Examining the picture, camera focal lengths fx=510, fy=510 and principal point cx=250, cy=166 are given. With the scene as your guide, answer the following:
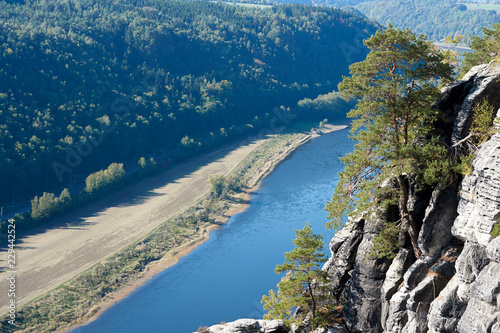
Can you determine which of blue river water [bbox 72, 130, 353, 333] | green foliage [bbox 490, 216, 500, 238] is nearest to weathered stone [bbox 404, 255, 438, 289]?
green foliage [bbox 490, 216, 500, 238]

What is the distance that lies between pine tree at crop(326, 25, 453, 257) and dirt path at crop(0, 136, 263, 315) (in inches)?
1416

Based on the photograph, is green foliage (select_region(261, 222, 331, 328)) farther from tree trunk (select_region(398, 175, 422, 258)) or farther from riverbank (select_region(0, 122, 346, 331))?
riverbank (select_region(0, 122, 346, 331))

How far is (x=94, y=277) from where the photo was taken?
4831cm

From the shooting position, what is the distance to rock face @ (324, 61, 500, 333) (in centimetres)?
1554

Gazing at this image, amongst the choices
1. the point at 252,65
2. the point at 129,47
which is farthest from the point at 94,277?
the point at 252,65

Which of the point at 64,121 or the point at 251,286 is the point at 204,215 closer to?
the point at 251,286

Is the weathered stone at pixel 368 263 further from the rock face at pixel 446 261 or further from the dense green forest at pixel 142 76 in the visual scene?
the dense green forest at pixel 142 76

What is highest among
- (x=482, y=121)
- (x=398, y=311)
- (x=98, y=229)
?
(x=482, y=121)

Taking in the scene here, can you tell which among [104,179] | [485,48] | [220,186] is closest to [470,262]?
[485,48]

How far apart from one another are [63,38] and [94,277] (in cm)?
5412

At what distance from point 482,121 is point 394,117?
326 cm

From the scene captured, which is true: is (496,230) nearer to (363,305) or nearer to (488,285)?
(488,285)

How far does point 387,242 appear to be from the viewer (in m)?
19.8

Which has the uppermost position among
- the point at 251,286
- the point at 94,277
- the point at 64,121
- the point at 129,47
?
the point at 129,47
